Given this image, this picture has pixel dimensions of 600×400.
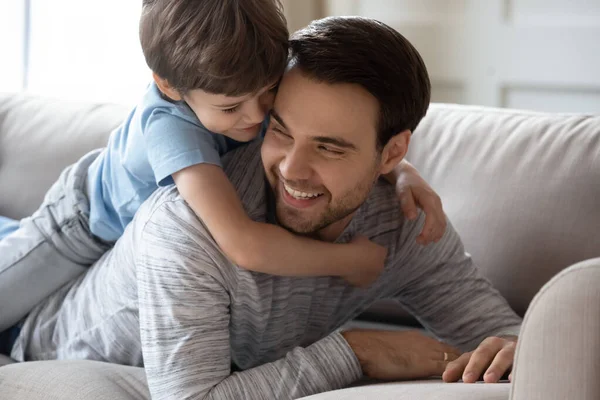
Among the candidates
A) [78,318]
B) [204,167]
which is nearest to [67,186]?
[78,318]

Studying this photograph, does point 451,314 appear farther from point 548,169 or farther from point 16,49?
point 16,49

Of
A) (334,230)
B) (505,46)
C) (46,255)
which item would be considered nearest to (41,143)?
(46,255)

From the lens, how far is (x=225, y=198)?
5.12 feet

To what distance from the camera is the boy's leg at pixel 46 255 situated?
1.95m

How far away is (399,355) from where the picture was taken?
157 centimetres

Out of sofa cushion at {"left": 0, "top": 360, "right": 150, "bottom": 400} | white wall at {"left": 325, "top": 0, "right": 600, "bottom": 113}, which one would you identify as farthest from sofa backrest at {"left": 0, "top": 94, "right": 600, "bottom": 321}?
white wall at {"left": 325, "top": 0, "right": 600, "bottom": 113}

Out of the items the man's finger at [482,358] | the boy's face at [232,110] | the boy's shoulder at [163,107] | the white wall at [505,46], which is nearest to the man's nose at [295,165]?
the boy's face at [232,110]

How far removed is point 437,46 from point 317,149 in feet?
6.67

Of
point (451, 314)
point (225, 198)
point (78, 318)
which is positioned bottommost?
point (78, 318)

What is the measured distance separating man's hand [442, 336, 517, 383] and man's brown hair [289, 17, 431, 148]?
0.44m

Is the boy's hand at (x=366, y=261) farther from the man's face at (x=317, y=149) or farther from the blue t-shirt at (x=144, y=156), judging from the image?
the blue t-shirt at (x=144, y=156)

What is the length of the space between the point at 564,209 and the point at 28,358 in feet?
4.02

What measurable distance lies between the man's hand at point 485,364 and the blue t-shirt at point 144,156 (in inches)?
22.4

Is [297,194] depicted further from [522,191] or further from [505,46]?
[505,46]
